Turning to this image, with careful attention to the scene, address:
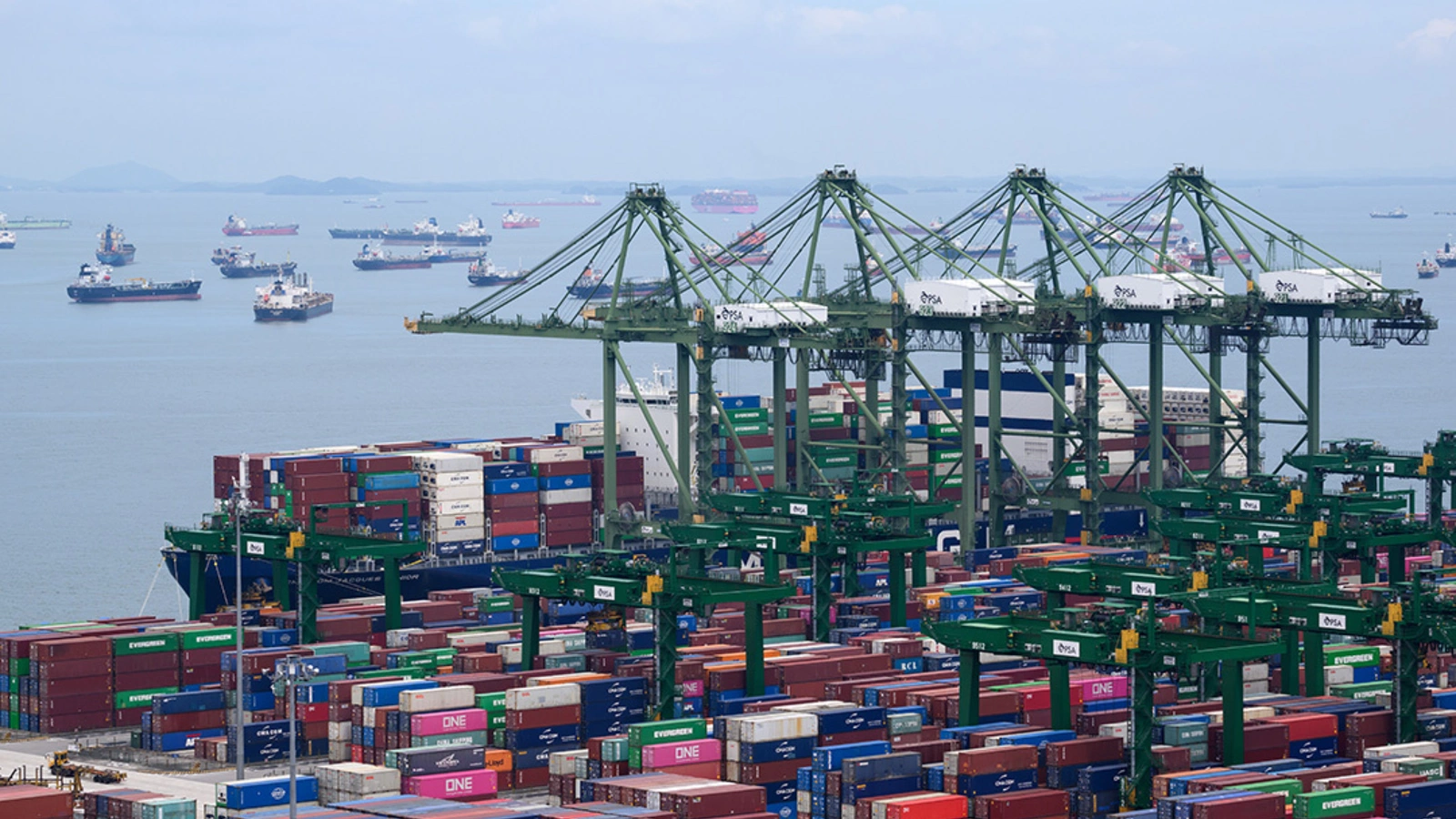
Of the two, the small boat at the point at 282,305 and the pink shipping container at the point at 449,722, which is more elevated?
the small boat at the point at 282,305

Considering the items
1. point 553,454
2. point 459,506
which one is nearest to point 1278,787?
point 459,506

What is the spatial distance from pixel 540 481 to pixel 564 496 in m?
0.88

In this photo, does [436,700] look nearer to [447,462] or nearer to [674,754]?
[674,754]

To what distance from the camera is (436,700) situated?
4069 cm

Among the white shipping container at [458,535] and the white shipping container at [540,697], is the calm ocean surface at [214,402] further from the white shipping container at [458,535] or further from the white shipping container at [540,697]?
the white shipping container at [540,697]

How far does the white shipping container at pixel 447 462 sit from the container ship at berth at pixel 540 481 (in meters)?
0.04

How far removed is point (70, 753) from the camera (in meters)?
44.8

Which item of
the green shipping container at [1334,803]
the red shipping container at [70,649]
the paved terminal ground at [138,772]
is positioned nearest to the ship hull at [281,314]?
the red shipping container at [70,649]

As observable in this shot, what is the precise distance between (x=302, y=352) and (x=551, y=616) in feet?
368

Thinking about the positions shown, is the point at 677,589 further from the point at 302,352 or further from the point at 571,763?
the point at 302,352

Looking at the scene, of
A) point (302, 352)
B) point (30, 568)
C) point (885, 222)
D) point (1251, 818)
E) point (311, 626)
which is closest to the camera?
point (1251, 818)

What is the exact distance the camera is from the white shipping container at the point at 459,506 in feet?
218

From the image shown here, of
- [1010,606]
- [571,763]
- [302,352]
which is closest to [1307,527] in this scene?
[1010,606]

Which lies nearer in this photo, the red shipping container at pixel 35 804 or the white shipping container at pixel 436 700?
the red shipping container at pixel 35 804
